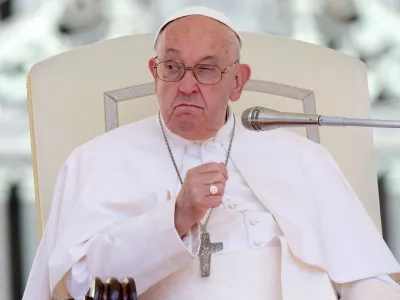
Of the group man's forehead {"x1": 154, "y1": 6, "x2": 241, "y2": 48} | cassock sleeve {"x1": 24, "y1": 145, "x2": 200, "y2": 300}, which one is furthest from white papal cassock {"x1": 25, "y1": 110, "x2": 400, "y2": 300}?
man's forehead {"x1": 154, "y1": 6, "x2": 241, "y2": 48}

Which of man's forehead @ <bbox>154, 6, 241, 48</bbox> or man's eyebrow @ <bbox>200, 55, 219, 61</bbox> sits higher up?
man's forehead @ <bbox>154, 6, 241, 48</bbox>

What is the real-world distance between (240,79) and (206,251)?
30.3 inches

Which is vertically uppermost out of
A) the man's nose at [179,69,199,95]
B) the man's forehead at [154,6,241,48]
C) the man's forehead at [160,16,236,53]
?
the man's forehead at [154,6,241,48]

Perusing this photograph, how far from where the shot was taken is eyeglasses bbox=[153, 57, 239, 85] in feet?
11.4

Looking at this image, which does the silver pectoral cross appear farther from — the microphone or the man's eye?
the microphone

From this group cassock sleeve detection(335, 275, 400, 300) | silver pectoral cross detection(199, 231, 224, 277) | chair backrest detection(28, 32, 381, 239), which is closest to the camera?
silver pectoral cross detection(199, 231, 224, 277)

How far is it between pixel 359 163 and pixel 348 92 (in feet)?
1.02

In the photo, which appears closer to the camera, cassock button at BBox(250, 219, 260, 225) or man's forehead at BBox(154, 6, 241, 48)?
cassock button at BBox(250, 219, 260, 225)

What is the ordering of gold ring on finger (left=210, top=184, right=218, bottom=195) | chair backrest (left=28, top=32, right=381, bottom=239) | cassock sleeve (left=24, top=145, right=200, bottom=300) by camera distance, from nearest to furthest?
gold ring on finger (left=210, top=184, right=218, bottom=195) < cassock sleeve (left=24, top=145, right=200, bottom=300) < chair backrest (left=28, top=32, right=381, bottom=239)

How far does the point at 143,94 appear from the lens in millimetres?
4023

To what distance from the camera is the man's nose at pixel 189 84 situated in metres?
3.43

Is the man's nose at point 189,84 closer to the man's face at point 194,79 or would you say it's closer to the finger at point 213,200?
the man's face at point 194,79

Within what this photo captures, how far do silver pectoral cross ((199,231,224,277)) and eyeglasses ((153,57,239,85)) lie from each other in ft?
1.83

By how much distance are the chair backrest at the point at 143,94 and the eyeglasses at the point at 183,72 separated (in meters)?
0.50
